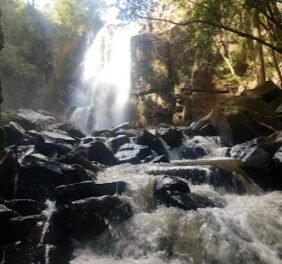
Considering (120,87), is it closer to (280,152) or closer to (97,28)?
(97,28)

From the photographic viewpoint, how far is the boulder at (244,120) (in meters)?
12.9

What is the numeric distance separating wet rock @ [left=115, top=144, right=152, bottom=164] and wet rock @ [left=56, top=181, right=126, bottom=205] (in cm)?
373

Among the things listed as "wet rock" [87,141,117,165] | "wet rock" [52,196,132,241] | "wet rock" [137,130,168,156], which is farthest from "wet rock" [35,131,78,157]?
"wet rock" [52,196,132,241]

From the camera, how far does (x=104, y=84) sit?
29250 mm

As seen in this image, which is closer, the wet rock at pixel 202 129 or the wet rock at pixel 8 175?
the wet rock at pixel 8 175

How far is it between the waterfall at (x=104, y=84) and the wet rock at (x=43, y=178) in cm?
1560

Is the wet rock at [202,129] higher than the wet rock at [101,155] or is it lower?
higher

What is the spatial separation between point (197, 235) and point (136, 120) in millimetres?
16919

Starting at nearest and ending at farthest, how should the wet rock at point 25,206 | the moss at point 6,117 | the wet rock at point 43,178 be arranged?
the wet rock at point 25,206, the wet rock at point 43,178, the moss at point 6,117

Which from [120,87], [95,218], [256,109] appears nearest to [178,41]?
[120,87]

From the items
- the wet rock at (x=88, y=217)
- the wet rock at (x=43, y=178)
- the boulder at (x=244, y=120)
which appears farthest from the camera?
the boulder at (x=244, y=120)

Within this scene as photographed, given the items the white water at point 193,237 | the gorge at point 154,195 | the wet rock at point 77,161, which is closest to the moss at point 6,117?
the gorge at point 154,195

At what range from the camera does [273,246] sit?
6.27 metres

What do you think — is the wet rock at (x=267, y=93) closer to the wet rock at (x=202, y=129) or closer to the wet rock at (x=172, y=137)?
the wet rock at (x=202, y=129)
